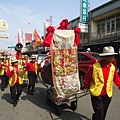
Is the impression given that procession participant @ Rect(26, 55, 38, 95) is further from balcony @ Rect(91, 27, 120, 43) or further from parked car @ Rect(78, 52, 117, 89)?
balcony @ Rect(91, 27, 120, 43)

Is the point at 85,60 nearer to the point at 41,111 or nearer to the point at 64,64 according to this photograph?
the point at 64,64

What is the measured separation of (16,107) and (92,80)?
3.11 m

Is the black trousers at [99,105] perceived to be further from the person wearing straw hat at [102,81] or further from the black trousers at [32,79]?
the black trousers at [32,79]

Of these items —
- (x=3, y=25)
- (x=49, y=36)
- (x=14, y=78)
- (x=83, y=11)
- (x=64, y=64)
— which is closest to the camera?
(x=49, y=36)

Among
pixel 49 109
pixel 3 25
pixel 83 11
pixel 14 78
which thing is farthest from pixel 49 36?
pixel 83 11

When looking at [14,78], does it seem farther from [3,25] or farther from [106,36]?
[106,36]

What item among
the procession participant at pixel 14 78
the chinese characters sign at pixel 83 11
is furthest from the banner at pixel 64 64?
the chinese characters sign at pixel 83 11

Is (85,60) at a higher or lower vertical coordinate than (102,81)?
higher

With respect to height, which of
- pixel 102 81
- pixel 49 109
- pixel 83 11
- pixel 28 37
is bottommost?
pixel 49 109

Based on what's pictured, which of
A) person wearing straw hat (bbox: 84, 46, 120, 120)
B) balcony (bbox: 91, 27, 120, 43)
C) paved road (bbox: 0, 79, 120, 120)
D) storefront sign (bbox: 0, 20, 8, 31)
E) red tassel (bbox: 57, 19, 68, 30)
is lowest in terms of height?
paved road (bbox: 0, 79, 120, 120)

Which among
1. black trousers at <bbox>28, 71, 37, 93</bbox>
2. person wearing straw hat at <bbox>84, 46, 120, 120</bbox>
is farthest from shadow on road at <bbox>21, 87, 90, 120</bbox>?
person wearing straw hat at <bbox>84, 46, 120, 120</bbox>

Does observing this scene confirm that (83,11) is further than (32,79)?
Yes

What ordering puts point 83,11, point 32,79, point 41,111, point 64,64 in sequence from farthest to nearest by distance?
1. point 83,11
2. point 32,79
3. point 41,111
4. point 64,64

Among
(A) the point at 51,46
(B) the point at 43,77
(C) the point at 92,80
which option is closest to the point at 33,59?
(B) the point at 43,77
